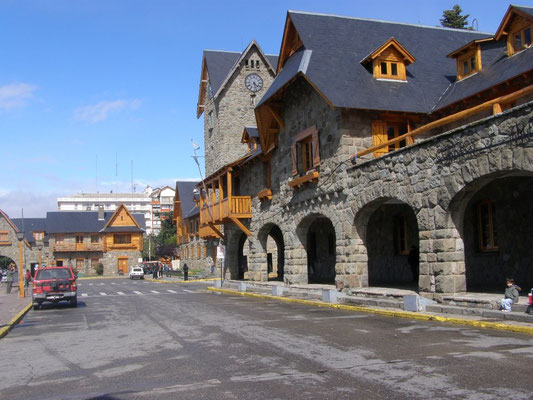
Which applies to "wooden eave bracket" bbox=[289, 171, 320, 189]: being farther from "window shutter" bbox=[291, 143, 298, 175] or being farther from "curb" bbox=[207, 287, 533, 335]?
"curb" bbox=[207, 287, 533, 335]

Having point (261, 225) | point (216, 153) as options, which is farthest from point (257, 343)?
point (216, 153)

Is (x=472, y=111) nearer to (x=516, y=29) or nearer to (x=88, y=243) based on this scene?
(x=516, y=29)

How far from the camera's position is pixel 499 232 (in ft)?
55.4

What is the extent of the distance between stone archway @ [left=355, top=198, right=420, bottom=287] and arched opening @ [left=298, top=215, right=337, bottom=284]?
13.6ft

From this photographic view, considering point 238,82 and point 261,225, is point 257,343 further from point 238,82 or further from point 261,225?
point 238,82

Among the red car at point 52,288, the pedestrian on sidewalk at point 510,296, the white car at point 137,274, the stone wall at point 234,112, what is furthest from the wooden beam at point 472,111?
the white car at point 137,274

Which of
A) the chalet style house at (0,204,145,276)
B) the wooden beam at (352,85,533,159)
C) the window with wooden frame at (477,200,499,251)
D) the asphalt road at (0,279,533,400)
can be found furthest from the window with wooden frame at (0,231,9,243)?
the window with wooden frame at (477,200,499,251)

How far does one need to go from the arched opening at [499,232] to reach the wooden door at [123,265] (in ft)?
207

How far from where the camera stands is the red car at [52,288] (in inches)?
834

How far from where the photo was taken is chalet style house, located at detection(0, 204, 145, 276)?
73875mm

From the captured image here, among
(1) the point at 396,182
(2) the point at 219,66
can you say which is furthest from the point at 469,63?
(2) the point at 219,66

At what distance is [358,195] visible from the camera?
1856 cm

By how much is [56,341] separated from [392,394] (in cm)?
847

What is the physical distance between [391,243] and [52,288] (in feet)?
46.6
